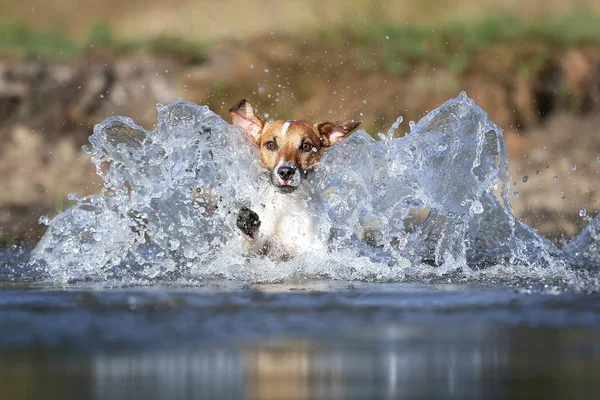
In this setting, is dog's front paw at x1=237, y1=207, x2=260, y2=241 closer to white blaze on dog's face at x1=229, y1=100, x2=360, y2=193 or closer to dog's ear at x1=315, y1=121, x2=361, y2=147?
white blaze on dog's face at x1=229, y1=100, x2=360, y2=193

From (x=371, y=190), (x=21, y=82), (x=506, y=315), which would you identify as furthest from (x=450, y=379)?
(x=21, y=82)

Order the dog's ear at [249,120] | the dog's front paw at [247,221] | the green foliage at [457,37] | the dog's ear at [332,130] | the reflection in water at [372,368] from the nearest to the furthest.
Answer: the reflection in water at [372,368], the dog's front paw at [247,221], the dog's ear at [249,120], the dog's ear at [332,130], the green foliage at [457,37]

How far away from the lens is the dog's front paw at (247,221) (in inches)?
335

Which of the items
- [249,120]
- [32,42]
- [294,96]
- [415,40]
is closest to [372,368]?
[249,120]

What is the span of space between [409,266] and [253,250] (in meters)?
1.13

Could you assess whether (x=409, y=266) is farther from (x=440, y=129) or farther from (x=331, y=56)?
(x=331, y=56)

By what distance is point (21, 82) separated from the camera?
17234 mm

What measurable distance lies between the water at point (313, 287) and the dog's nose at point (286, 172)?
0.39 m

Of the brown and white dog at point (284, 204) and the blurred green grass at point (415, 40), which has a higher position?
the blurred green grass at point (415, 40)

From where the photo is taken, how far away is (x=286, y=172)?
27.6ft

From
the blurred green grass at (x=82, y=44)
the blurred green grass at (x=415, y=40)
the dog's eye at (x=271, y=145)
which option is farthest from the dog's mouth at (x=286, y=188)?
the blurred green grass at (x=82, y=44)

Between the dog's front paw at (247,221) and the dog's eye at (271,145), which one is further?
the dog's eye at (271,145)

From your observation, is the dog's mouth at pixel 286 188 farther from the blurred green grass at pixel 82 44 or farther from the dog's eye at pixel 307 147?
the blurred green grass at pixel 82 44

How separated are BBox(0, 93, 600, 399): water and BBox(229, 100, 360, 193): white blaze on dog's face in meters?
0.13
